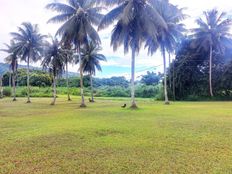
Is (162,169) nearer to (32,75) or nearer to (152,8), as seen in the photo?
(152,8)

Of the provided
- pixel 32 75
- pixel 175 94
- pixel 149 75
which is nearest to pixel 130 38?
pixel 175 94

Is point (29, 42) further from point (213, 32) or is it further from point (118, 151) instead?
point (118, 151)

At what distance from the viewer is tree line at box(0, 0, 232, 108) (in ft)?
68.1

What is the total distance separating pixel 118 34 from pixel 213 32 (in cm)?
1676

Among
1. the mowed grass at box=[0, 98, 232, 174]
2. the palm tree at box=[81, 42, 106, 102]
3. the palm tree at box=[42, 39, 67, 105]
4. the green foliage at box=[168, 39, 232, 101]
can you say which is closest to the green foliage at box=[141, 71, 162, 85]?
Answer: the green foliage at box=[168, 39, 232, 101]

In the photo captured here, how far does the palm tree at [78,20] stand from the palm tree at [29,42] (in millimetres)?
11071

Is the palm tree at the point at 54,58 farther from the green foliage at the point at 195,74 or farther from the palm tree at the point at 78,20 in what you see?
the green foliage at the point at 195,74

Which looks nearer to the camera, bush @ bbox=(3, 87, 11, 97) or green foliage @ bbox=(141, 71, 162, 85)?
bush @ bbox=(3, 87, 11, 97)

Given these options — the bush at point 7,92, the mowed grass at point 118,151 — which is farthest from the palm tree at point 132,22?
the bush at point 7,92

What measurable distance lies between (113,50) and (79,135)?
13854 mm

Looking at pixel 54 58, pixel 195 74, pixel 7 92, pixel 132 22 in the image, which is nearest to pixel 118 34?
pixel 132 22

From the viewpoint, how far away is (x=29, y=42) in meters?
Answer: 35.7

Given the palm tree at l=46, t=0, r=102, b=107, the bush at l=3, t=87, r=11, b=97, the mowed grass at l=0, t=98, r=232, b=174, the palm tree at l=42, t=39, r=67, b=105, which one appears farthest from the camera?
the bush at l=3, t=87, r=11, b=97

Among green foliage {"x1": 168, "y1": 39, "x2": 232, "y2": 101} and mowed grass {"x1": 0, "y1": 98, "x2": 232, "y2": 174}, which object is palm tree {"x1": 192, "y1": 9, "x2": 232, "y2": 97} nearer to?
green foliage {"x1": 168, "y1": 39, "x2": 232, "y2": 101}
